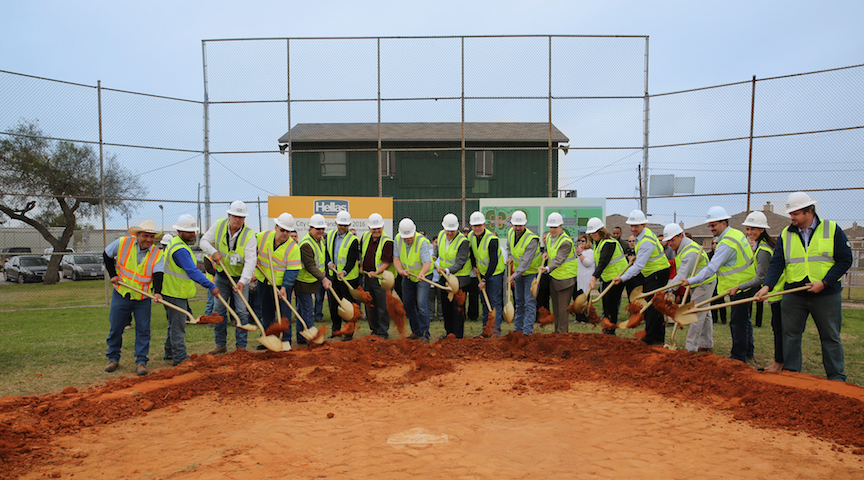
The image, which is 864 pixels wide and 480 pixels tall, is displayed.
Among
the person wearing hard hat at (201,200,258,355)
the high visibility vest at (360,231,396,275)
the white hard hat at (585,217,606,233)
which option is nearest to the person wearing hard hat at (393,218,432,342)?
the high visibility vest at (360,231,396,275)

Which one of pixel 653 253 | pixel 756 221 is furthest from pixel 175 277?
pixel 756 221

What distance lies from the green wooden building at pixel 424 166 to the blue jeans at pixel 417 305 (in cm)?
1201

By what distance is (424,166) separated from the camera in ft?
74.2

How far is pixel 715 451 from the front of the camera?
4012 mm

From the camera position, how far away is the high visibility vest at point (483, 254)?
8.76 m

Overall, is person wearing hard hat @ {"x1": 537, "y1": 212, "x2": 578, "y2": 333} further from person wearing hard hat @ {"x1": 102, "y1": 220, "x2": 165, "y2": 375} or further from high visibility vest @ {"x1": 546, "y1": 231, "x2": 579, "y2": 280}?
person wearing hard hat @ {"x1": 102, "y1": 220, "x2": 165, "y2": 375}

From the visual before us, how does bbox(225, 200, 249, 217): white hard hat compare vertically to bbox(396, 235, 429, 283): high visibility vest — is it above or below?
above

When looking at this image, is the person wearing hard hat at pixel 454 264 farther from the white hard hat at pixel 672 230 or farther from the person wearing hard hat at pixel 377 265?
the white hard hat at pixel 672 230

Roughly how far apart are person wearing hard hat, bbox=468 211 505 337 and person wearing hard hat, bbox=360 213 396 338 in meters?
1.38

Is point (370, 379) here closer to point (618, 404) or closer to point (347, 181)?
point (618, 404)

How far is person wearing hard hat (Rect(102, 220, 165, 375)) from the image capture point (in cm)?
667

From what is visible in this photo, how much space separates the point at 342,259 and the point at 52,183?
17924 mm

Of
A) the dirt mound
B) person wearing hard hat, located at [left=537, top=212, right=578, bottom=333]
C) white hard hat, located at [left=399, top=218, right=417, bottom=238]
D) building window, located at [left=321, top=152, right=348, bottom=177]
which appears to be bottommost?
the dirt mound

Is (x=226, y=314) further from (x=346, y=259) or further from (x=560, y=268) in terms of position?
(x=560, y=268)
